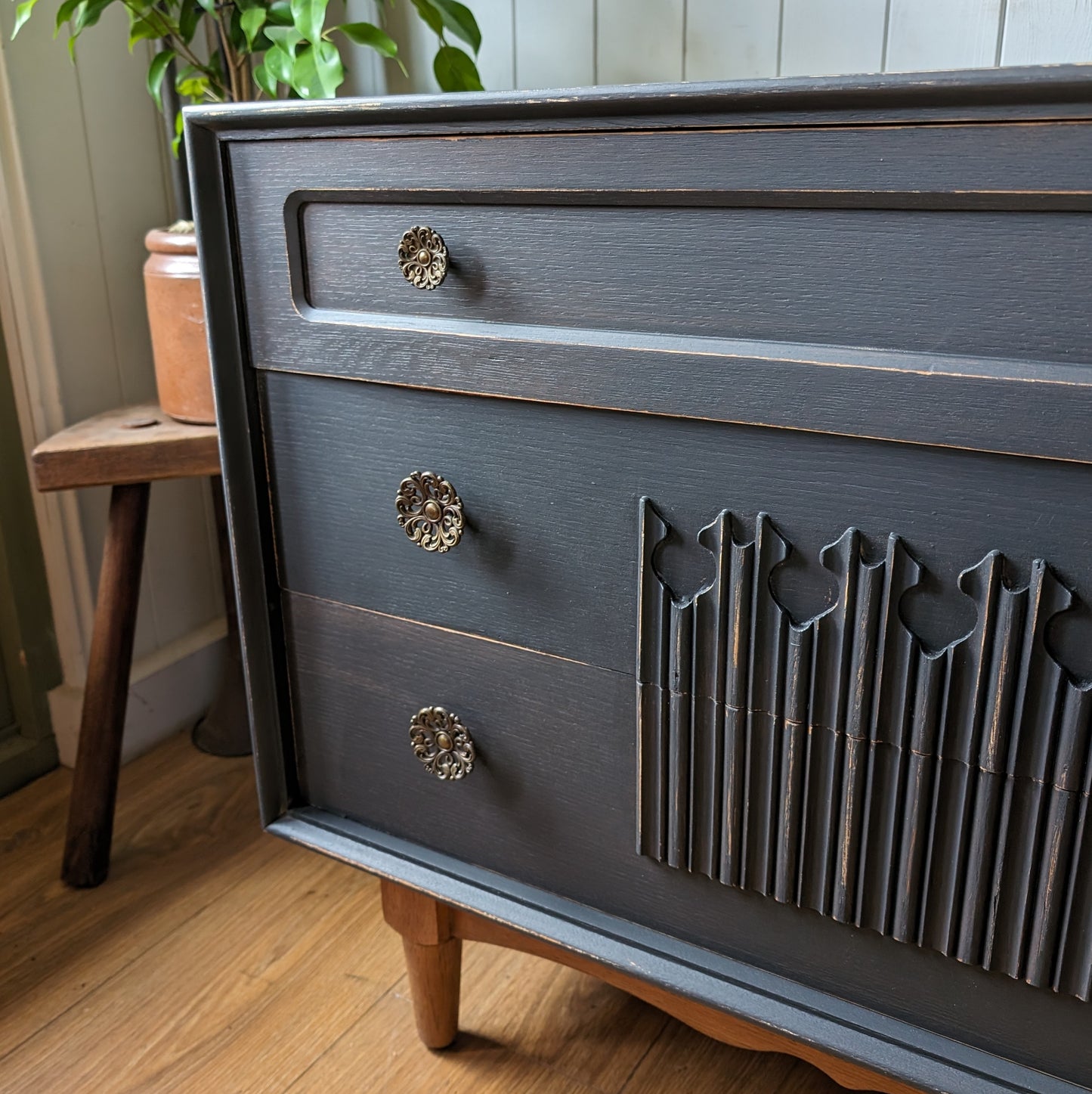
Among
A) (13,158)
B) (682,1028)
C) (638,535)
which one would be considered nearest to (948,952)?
(638,535)

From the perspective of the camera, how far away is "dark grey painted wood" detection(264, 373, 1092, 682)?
1.94ft

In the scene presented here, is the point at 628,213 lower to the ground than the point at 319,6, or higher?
lower

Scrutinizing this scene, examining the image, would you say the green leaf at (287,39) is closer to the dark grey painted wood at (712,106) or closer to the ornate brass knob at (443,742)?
the dark grey painted wood at (712,106)

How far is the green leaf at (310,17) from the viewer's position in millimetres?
906

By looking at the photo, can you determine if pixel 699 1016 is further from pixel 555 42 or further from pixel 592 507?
pixel 555 42

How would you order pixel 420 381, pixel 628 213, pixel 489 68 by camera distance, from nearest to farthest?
pixel 628 213
pixel 420 381
pixel 489 68

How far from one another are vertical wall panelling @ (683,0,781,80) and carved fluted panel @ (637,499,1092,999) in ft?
1.93

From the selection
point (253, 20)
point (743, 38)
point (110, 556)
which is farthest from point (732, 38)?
point (110, 556)

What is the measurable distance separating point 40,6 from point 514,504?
91 centimetres

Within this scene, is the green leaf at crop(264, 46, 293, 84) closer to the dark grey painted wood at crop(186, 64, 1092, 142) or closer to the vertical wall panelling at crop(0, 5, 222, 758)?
the dark grey painted wood at crop(186, 64, 1092, 142)

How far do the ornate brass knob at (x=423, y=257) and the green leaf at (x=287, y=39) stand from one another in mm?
371

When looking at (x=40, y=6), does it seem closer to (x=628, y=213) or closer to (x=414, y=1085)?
(x=628, y=213)

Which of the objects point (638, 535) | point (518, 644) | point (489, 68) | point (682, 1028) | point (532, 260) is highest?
point (489, 68)

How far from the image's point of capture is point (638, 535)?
2.31 feet
